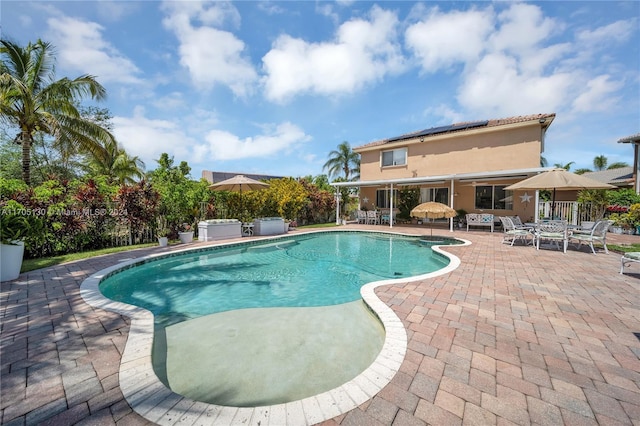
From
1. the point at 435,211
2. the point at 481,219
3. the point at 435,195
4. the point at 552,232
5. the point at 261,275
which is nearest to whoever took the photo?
the point at 261,275

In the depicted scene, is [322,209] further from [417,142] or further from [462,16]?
[462,16]

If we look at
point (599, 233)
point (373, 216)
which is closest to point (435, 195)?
point (373, 216)

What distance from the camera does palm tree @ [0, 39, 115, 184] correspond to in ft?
34.0

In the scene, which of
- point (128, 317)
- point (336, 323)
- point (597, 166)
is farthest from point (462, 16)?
point (597, 166)

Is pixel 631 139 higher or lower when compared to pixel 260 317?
higher

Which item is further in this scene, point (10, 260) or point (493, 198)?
point (493, 198)

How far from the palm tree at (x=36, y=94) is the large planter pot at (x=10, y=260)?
6919 millimetres

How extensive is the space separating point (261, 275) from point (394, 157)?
16.2 m

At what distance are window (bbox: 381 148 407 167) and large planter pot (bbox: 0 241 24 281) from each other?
20124mm

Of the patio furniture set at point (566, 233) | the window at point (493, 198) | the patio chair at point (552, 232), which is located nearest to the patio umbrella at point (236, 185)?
the patio furniture set at point (566, 233)

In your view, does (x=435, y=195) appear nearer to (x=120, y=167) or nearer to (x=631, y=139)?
(x=631, y=139)

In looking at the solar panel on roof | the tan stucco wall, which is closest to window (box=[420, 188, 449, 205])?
the tan stucco wall

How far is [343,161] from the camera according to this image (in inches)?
1328

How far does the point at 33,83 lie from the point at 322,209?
682 inches
